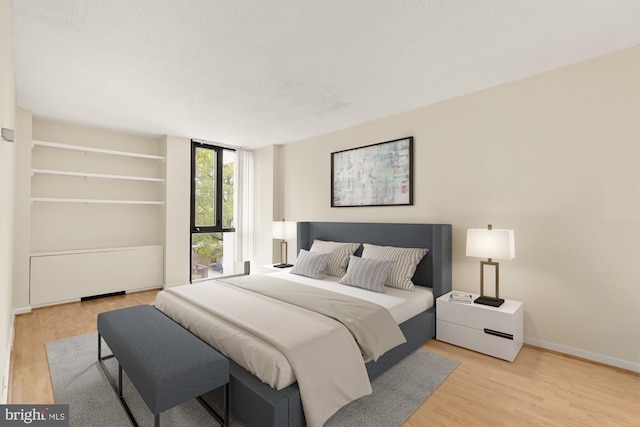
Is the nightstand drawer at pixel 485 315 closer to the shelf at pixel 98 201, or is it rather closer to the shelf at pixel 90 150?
the shelf at pixel 98 201

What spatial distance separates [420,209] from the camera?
3559 millimetres

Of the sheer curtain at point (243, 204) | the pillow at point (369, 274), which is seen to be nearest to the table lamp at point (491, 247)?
the pillow at point (369, 274)

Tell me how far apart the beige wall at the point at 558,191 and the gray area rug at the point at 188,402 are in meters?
1.14

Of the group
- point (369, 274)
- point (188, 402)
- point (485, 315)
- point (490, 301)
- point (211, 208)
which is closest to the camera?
point (188, 402)

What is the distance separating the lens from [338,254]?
3814 millimetres

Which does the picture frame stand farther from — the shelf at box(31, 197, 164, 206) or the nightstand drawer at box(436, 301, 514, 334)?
the shelf at box(31, 197, 164, 206)

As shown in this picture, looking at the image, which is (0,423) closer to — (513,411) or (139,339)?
(139,339)

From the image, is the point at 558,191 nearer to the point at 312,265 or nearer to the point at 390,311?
the point at 390,311

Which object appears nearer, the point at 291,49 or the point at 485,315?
the point at 291,49

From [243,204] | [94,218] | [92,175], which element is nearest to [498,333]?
[243,204]

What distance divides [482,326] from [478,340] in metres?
0.14

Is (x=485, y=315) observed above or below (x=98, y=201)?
below

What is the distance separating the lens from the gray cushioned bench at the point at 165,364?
1491mm

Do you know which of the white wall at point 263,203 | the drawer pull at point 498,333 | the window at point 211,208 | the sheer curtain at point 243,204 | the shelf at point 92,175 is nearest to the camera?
the drawer pull at point 498,333
